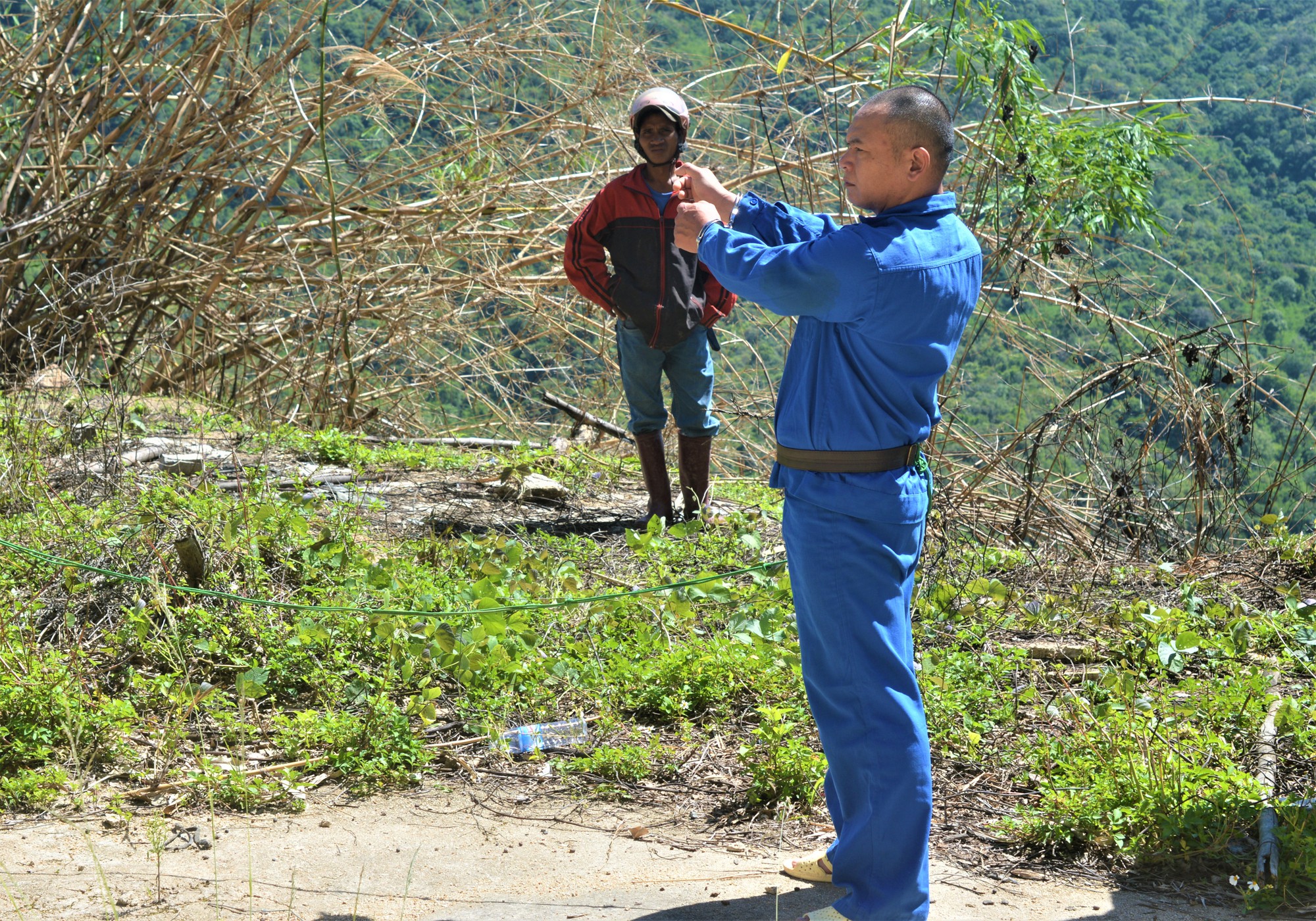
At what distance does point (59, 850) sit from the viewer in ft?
8.71

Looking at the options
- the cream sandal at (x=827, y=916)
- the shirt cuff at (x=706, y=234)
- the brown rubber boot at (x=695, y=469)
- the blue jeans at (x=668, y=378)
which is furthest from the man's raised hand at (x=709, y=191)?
the brown rubber boot at (x=695, y=469)

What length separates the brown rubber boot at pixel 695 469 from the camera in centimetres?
512

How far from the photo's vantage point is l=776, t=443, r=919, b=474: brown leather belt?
7.31 feet

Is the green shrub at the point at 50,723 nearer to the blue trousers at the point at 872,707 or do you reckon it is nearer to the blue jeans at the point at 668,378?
the blue trousers at the point at 872,707

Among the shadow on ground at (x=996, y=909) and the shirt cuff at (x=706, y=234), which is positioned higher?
the shirt cuff at (x=706, y=234)

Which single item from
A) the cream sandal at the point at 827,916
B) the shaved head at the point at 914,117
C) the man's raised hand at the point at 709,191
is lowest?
the cream sandal at the point at 827,916

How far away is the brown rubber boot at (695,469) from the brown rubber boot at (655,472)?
A: 91 millimetres

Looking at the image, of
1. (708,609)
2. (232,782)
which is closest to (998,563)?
(708,609)

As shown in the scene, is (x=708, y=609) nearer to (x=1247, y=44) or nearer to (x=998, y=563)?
(x=998, y=563)

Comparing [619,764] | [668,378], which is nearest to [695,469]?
[668,378]

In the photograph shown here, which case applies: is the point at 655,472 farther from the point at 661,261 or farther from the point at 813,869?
the point at 813,869

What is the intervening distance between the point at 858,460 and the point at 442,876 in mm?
1367

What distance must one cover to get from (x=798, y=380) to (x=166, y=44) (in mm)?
6527

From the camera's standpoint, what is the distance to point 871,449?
7.32 feet
